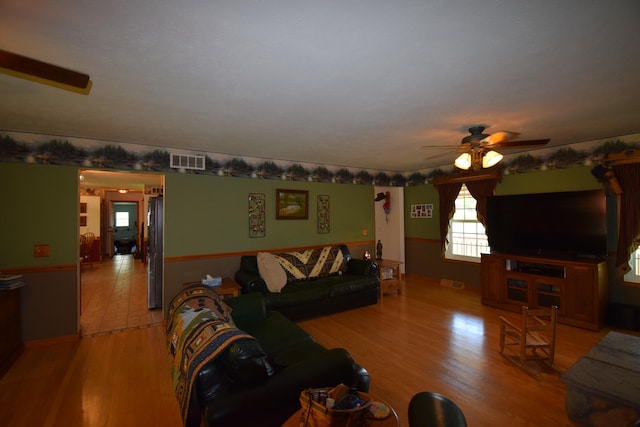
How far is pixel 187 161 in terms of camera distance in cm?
415

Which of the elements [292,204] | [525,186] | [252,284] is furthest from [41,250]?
[525,186]

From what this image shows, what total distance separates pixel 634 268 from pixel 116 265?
11.1 metres

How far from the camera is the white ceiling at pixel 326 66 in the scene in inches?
55.5

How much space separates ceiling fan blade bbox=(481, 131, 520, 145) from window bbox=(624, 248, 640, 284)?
105 inches

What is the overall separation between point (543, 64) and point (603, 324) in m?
3.70

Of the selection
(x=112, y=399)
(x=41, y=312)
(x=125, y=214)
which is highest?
(x=125, y=214)

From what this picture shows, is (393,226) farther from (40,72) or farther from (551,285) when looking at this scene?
(40,72)

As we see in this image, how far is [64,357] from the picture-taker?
10.0ft

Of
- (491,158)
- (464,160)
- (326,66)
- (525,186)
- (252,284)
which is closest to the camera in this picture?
(326,66)

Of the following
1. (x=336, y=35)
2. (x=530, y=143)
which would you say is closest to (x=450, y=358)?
(x=530, y=143)

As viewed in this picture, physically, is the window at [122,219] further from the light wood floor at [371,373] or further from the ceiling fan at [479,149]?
the ceiling fan at [479,149]

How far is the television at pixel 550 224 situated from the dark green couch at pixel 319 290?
211 cm

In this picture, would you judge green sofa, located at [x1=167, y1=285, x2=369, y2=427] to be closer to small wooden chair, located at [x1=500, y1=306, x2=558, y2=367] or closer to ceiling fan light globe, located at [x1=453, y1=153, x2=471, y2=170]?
small wooden chair, located at [x1=500, y1=306, x2=558, y2=367]

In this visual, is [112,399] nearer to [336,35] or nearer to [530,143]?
[336,35]
